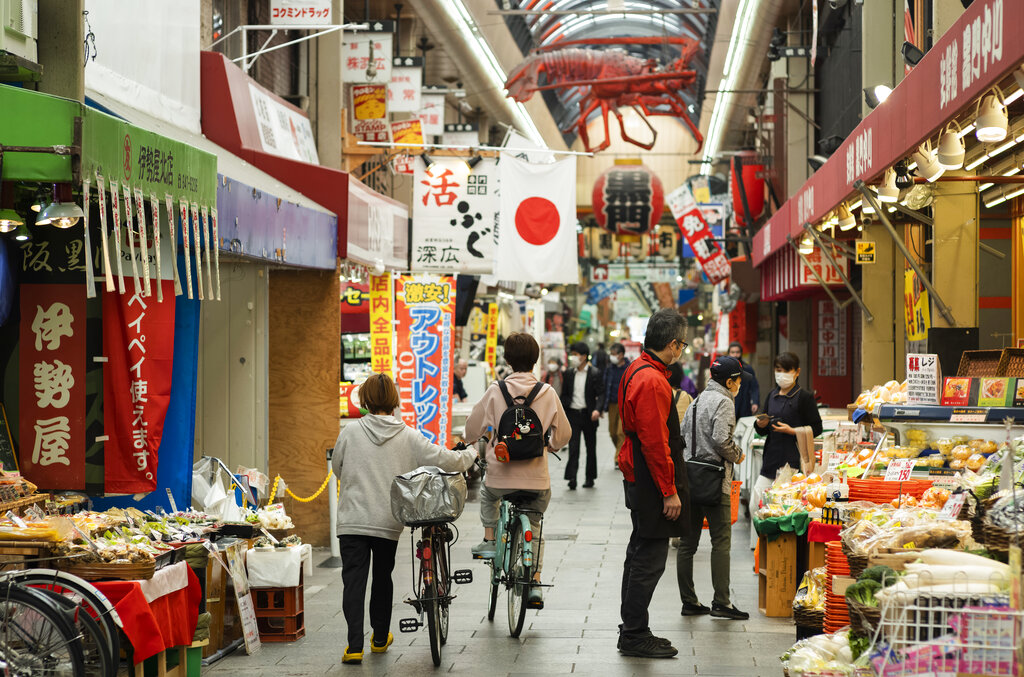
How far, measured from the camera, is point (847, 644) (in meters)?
4.92

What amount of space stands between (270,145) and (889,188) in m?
6.13

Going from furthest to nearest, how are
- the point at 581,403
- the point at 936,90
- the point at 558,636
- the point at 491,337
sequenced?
1. the point at 491,337
2. the point at 581,403
3. the point at 558,636
4. the point at 936,90

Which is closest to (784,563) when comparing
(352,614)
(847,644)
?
(352,614)

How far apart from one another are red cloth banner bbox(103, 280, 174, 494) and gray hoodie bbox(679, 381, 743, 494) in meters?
3.50

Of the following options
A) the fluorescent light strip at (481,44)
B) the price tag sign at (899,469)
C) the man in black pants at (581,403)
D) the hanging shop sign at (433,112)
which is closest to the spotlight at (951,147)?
the price tag sign at (899,469)

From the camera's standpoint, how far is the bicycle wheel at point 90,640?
5.62 metres

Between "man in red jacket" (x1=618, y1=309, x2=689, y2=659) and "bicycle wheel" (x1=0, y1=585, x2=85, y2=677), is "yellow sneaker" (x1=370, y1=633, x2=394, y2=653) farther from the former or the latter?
"bicycle wheel" (x1=0, y1=585, x2=85, y2=677)

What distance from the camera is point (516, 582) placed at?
7.90 metres

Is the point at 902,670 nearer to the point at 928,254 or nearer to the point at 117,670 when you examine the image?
the point at 117,670

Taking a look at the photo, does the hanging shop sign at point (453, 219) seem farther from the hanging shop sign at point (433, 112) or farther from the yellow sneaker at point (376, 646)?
the yellow sneaker at point (376, 646)

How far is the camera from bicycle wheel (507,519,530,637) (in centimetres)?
791

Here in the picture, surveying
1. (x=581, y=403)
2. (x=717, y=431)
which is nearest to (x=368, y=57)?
(x=581, y=403)

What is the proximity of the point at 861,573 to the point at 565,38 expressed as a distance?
1290 inches

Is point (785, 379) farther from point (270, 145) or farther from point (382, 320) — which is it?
point (270, 145)
